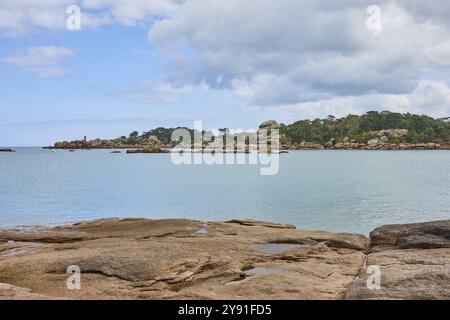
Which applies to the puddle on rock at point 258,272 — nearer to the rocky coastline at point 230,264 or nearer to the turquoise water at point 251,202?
the rocky coastline at point 230,264

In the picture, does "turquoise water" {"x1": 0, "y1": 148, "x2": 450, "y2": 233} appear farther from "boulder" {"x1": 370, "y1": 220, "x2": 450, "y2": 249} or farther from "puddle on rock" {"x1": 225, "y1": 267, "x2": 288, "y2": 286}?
"puddle on rock" {"x1": 225, "y1": 267, "x2": 288, "y2": 286}

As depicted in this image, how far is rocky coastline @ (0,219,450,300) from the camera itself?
10.8 meters

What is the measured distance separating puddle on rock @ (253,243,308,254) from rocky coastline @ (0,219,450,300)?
4cm

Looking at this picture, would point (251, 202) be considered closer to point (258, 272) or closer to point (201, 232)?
point (201, 232)

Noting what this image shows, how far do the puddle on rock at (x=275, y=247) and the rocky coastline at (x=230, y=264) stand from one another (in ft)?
0.12

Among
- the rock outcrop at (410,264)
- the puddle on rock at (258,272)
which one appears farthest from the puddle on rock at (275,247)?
the rock outcrop at (410,264)

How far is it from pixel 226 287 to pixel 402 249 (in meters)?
7.78

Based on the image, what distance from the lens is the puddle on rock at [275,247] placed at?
16766 mm

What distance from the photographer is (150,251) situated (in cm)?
1491

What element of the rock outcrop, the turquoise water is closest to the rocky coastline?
the rock outcrop

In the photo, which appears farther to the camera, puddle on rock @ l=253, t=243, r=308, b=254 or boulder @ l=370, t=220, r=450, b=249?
puddle on rock @ l=253, t=243, r=308, b=254

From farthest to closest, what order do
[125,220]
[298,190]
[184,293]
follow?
1. [298,190]
2. [125,220]
3. [184,293]
